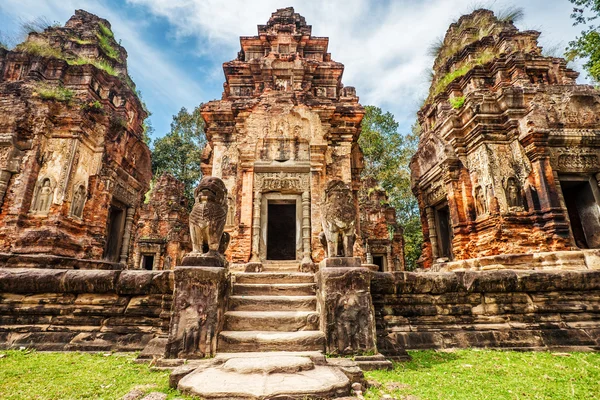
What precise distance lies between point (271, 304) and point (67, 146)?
840 cm

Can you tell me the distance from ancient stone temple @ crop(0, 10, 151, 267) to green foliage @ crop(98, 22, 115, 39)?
0.06 m

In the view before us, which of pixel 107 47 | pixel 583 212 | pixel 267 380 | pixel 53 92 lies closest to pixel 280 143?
pixel 267 380

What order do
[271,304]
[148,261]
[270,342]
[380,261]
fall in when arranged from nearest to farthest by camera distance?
[270,342] → [271,304] → [148,261] → [380,261]

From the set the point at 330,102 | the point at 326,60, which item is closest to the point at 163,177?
the point at 326,60

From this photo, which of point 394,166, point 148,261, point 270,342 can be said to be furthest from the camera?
point 394,166

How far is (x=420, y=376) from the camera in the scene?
12.0 feet

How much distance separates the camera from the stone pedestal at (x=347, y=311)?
4.27 meters

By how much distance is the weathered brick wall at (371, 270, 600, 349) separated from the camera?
15.8 ft

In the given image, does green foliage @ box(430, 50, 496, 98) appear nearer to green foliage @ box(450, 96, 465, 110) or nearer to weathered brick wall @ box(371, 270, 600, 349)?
green foliage @ box(450, 96, 465, 110)

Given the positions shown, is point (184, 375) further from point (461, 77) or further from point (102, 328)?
point (461, 77)

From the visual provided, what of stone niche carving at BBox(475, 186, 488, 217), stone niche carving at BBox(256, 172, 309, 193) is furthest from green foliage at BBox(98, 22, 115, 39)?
stone niche carving at BBox(475, 186, 488, 217)

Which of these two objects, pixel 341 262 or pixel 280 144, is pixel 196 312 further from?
pixel 280 144

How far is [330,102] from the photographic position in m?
9.70

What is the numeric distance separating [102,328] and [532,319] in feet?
22.1
